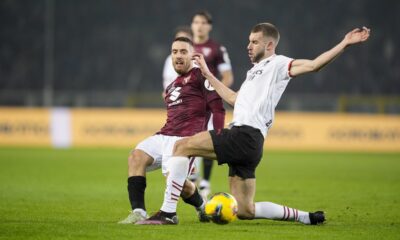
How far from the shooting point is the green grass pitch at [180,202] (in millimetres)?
7918

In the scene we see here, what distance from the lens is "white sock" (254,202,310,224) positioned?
27.7 feet

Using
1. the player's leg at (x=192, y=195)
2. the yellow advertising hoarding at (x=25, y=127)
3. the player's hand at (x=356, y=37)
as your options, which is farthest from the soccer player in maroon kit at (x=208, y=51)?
the yellow advertising hoarding at (x=25, y=127)

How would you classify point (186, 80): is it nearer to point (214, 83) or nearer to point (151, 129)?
point (214, 83)

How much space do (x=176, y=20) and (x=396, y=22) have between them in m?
8.47

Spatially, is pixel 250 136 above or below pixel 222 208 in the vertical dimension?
above

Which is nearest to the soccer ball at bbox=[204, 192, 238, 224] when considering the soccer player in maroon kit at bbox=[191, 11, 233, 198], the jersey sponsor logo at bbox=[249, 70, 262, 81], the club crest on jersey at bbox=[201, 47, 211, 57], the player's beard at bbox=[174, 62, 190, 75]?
the jersey sponsor logo at bbox=[249, 70, 262, 81]

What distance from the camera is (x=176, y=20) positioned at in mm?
32969

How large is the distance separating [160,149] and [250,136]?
118 cm

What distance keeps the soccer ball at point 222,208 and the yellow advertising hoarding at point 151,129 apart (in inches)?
608

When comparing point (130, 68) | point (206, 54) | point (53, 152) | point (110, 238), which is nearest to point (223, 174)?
point (206, 54)

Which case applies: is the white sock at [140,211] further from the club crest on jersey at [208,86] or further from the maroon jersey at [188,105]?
the club crest on jersey at [208,86]

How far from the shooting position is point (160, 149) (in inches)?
354

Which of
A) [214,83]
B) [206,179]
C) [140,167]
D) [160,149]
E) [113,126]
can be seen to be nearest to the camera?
[214,83]

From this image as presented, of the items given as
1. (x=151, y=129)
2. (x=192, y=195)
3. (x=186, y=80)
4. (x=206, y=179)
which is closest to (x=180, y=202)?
(x=206, y=179)
